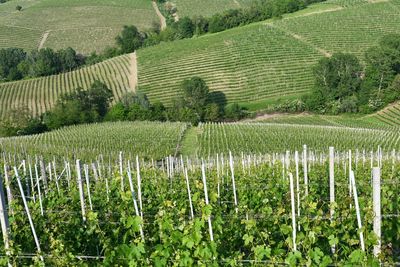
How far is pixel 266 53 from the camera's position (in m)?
62.2

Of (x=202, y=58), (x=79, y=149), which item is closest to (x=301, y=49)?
(x=202, y=58)

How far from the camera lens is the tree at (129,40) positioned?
81.2 meters

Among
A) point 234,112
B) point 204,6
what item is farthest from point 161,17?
point 234,112

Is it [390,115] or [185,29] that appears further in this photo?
[185,29]

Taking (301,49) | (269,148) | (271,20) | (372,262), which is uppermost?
(271,20)

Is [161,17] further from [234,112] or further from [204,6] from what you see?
[234,112]

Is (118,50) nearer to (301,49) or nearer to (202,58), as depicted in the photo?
(202,58)

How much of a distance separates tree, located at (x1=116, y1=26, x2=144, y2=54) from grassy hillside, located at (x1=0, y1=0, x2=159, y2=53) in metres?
3.78

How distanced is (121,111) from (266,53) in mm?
24592

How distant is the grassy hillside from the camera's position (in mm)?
87875

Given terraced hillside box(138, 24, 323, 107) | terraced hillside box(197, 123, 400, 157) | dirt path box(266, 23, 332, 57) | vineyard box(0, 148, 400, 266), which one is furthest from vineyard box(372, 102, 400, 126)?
vineyard box(0, 148, 400, 266)

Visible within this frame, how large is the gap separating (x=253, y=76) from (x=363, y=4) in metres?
33.0

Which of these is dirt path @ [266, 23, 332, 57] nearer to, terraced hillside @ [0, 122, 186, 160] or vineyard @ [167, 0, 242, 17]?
terraced hillside @ [0, 122, 186, 160]

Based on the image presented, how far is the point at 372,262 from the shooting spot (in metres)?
3.92
